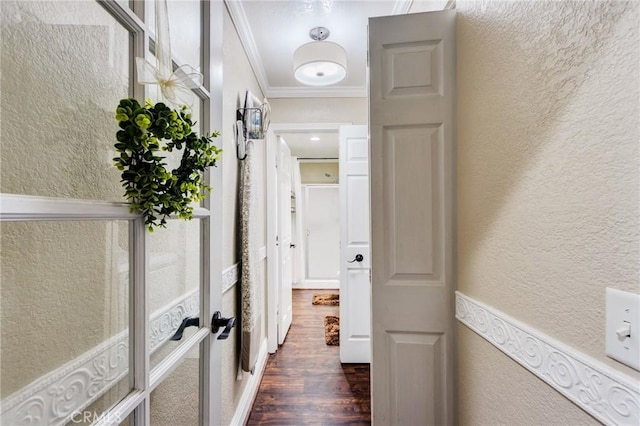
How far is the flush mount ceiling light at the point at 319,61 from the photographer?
186cm

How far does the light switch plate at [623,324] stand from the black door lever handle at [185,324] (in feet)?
3.19

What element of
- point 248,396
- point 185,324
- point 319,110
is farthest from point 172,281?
point 319,110

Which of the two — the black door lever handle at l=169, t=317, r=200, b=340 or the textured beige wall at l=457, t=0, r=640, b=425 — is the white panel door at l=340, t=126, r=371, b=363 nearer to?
the textured beige wall at l=457, t=0, r=640, b=425

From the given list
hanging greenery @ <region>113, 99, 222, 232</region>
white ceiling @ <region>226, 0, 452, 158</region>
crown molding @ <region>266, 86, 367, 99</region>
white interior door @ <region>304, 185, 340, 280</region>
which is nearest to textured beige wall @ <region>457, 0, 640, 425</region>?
white ceiling @ <region>226, 0, 452, 158</region>

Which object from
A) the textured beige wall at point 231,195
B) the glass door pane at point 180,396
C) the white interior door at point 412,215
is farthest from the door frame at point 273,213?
the glass door pane at point 180,396

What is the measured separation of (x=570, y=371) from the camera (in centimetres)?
66

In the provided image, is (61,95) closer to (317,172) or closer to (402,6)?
(402,6)

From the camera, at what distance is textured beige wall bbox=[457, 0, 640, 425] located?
56cm

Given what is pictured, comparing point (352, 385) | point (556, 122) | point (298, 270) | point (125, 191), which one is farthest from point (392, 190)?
point (298, 270)

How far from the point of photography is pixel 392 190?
125 cm

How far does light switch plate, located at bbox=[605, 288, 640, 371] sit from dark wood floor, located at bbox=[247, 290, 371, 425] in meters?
1.74

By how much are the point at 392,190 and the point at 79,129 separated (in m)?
1.03

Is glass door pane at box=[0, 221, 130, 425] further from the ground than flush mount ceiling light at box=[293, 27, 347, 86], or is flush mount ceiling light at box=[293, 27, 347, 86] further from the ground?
flush mount ceiling light at box=[293, 27, 347, 86]

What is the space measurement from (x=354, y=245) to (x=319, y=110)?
1373mm
